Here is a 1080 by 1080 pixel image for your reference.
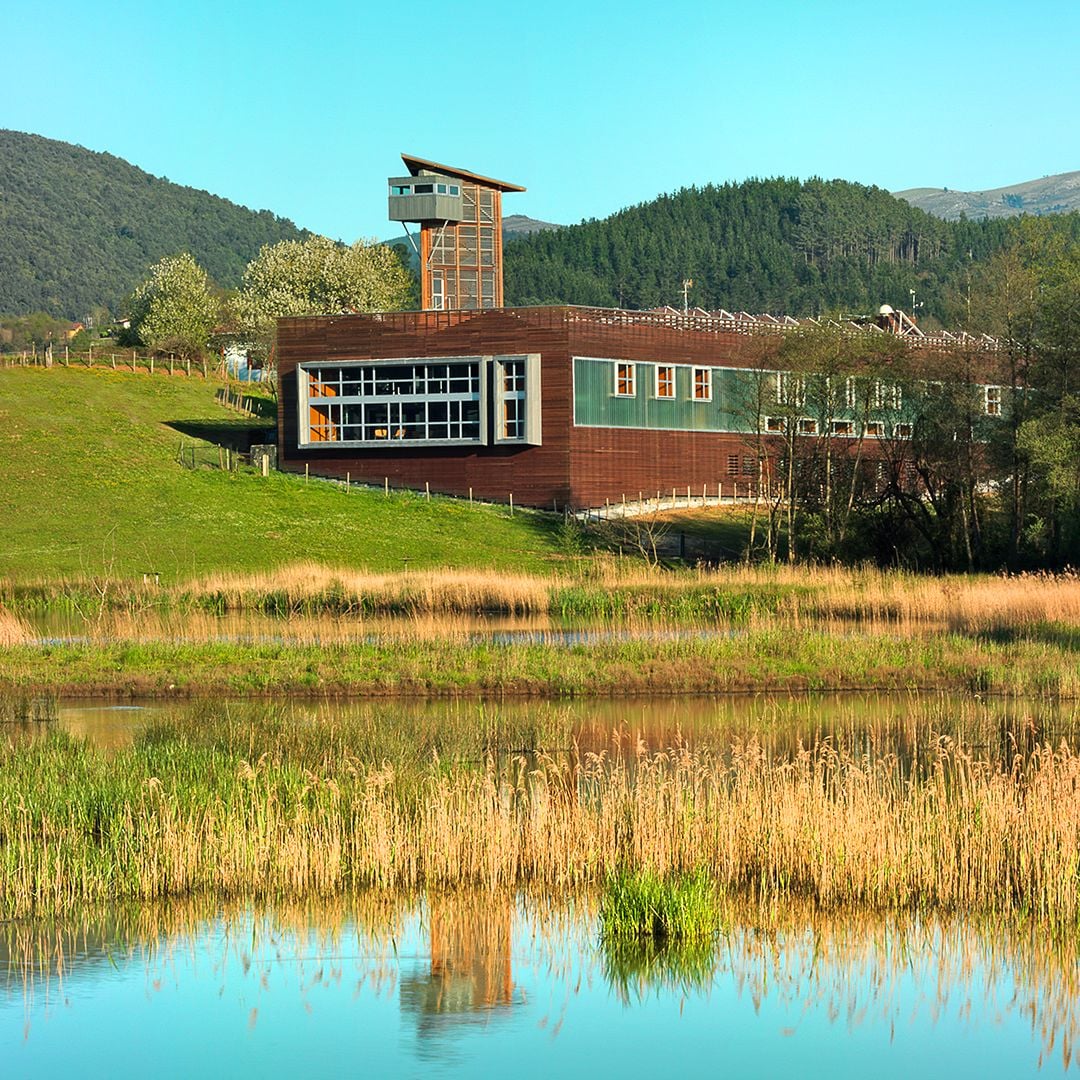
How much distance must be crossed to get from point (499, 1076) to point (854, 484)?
124ft

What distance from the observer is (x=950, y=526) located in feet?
152

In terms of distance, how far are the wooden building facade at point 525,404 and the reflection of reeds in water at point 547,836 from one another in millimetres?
42161

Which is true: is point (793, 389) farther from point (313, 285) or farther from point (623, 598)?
point (313, 285)

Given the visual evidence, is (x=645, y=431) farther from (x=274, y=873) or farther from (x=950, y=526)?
(x=274, y=873)

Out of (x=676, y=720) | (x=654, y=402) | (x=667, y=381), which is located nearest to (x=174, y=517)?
(x=654, y=402)

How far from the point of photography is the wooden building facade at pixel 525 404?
57.6m

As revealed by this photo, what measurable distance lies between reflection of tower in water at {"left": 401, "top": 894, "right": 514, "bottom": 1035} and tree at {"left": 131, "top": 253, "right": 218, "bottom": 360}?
80832 millimetres

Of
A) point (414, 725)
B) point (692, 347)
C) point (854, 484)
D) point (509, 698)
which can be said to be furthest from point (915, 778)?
point (692, 347)

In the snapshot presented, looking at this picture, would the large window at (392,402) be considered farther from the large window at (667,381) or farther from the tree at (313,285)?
the tree at (313,285)

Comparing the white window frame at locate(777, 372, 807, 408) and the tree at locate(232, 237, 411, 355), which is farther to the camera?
the tree at locate(232, 237, 411, 355)

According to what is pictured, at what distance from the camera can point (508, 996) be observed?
10.8 m

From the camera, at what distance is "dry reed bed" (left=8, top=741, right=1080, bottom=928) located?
493 inches

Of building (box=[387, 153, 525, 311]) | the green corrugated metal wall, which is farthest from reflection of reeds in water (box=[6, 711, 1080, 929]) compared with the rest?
building (box=[387, 153, 525, 311])

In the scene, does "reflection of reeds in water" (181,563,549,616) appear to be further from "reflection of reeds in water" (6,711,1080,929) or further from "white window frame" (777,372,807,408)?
"reflection of reeds in water" (6,711,1080,929)
